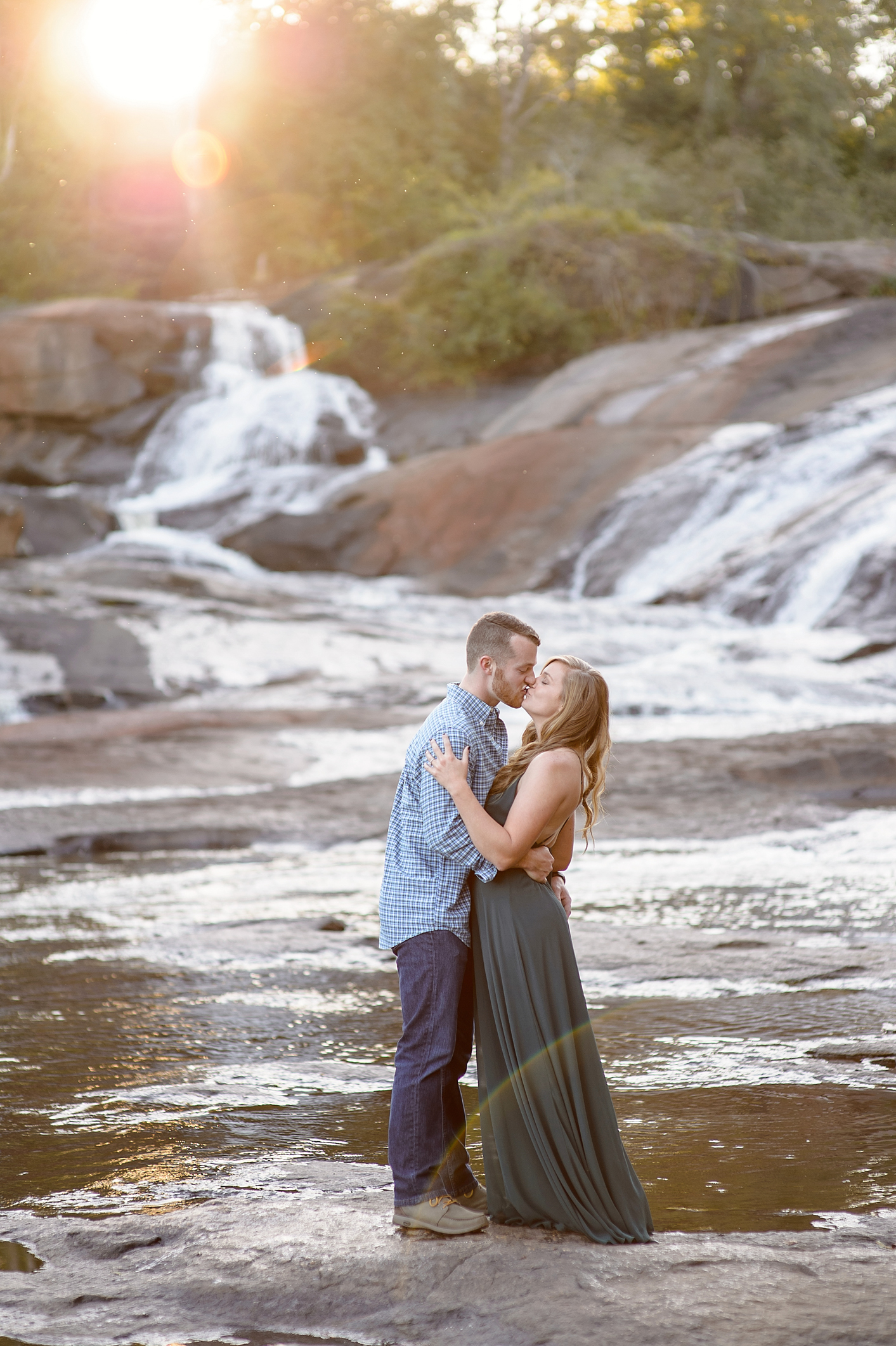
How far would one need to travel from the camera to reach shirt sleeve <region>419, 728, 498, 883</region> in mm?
3246

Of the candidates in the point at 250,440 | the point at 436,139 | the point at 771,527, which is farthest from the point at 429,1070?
the point at 436,139

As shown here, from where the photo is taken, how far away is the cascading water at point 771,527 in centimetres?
1652

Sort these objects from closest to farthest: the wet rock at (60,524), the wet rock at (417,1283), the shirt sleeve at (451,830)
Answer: the wet rock at (417,1283)
the shirt sleeve at (451,830)
the wet rock at (60,524)

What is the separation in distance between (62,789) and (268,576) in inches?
501

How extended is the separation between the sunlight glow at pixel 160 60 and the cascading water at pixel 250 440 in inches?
492

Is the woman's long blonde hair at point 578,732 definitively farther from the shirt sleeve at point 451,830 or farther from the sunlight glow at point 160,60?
the sunlight glow at point 160,60

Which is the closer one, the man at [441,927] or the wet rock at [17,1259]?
the wet rock at [17,1259]

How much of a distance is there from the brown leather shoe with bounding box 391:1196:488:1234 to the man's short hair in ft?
4.19

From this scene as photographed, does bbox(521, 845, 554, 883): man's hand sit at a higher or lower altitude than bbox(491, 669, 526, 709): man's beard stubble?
lower

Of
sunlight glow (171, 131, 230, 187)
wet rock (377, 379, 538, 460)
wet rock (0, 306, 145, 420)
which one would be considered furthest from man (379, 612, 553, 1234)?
sunlight glow (171, 131, 230, 187)

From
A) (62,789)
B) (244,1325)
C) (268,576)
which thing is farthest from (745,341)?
(244,1325)

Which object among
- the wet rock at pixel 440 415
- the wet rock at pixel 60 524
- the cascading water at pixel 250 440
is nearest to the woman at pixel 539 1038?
the wet rock at pixel 60 524

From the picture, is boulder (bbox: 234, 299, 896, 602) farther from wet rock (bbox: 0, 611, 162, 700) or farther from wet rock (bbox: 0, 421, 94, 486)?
wet rock (bbox: 0, 421, 94, 486)

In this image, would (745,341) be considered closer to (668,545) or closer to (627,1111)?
(668,545)
